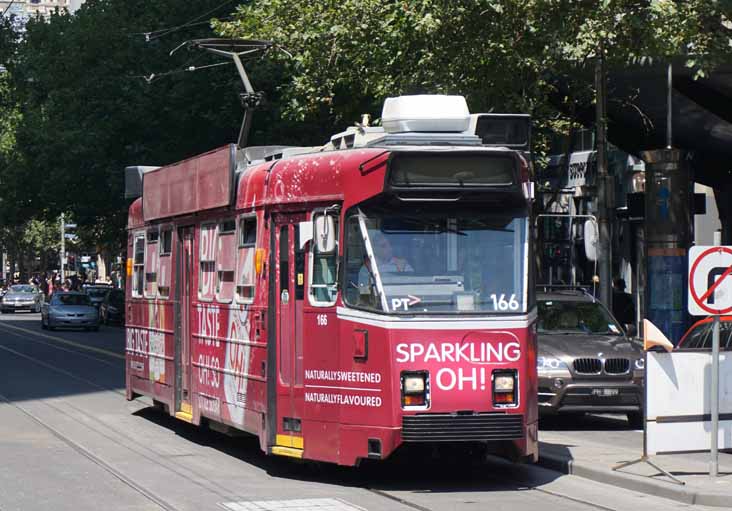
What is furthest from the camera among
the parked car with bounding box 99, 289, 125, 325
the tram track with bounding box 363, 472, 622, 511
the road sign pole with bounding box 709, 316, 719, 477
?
the parked car with bounding box 99, 289, 125, 325

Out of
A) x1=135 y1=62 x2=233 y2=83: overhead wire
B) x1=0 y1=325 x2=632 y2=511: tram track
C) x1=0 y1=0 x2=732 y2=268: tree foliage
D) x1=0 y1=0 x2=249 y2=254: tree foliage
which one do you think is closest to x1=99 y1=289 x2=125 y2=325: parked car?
x1=0 y1=0 x2=732 y2=268: tree foliage

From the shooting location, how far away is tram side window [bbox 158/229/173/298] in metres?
16.5

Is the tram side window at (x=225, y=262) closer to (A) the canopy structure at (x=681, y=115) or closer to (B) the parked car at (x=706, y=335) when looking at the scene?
(B) the parked car at (x=706, y=335)

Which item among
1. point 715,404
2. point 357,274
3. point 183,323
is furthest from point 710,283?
point 183,323

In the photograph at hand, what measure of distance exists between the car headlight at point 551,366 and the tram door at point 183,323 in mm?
4211

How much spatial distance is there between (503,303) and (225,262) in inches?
147

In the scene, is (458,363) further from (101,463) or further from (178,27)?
(178,27)

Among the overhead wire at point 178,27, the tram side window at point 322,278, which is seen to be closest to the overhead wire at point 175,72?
the overhead wire at point 178,27

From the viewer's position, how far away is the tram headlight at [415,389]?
36.8 ft

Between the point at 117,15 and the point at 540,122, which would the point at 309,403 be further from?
the point at 117,15

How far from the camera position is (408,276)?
11.4m

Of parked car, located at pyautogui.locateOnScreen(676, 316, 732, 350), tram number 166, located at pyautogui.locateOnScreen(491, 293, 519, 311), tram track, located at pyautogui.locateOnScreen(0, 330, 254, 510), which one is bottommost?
tram track, located at pyautogui.locateOnScreen(0, 330, 254, 510)

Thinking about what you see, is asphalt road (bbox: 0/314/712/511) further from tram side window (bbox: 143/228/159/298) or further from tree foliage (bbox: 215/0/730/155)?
tree foliage (bbox: 215/0/730/155)

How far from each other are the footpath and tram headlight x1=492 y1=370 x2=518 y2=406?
4.65 feet
